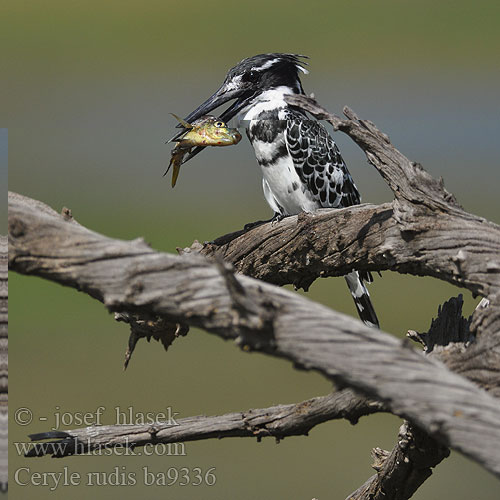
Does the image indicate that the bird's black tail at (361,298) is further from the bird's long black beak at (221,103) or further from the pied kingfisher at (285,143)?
the bird's long black beak at (221,103)

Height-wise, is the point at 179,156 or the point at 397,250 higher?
the point at 179,156

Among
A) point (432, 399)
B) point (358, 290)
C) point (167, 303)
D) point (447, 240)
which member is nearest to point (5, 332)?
point (167, 303)

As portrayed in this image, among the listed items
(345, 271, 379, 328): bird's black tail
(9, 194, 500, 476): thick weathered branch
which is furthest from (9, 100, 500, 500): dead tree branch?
(345, 271, 379, 328): bird's black tail

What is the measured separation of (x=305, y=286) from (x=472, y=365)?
1.08m

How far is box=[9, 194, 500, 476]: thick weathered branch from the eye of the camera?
1.59 metres

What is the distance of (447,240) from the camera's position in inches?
90.6

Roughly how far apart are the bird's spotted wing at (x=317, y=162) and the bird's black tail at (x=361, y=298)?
0.38 metres

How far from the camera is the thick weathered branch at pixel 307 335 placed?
1586mm

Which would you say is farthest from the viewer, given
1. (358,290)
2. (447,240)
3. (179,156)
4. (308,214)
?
(358,290)

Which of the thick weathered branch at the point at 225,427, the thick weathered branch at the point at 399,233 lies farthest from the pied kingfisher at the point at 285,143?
the thick weathered branch at the point at 225,427

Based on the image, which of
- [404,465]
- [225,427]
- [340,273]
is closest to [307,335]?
[225,427]

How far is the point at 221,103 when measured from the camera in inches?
142

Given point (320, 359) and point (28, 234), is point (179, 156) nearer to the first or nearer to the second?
point (28, 234)

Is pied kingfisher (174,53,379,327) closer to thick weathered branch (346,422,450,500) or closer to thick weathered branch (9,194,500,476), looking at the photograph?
thick weathered branch (346,422,450,500)
